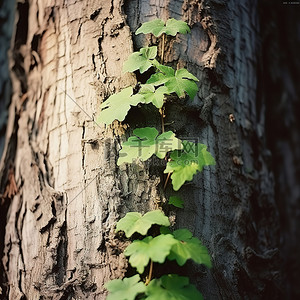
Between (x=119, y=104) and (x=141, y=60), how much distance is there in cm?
25

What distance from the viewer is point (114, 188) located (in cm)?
188

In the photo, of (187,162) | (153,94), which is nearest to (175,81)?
(153,94)

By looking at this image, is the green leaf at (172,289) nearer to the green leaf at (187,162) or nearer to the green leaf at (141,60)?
the green leaf at (187,162)

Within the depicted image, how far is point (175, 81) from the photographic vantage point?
1839 mm

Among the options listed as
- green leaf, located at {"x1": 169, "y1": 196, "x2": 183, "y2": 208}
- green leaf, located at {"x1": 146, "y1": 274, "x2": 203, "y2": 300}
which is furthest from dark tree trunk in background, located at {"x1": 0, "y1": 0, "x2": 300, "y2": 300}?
green leaf, located at {"x1": 146, "y1": 274, "x2": 203, "y2": 300}

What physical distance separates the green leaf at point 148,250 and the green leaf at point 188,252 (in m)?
0.05

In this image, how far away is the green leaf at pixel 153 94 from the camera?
1789 millimetres

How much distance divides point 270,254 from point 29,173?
1452 mm

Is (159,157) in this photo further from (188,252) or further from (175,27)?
(175,27)

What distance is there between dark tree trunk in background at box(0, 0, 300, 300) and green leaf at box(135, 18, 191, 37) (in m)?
0.12

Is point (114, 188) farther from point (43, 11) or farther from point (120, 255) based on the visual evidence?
point (43, 11)

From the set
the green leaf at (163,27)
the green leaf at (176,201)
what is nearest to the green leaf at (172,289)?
the green leaf at (176,201)

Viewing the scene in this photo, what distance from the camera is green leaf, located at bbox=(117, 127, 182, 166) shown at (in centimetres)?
171

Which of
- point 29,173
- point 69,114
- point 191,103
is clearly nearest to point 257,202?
point 191,103
